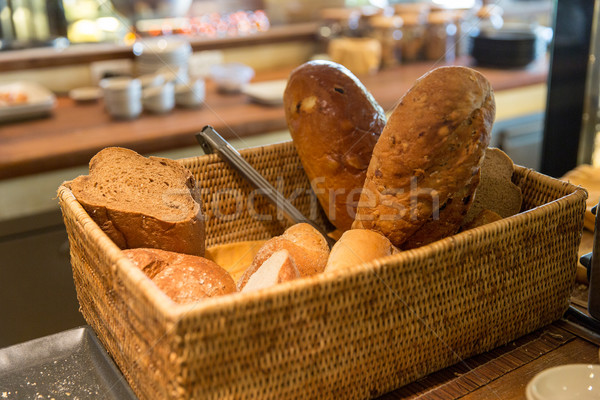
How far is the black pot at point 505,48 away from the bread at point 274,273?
7.83 ft

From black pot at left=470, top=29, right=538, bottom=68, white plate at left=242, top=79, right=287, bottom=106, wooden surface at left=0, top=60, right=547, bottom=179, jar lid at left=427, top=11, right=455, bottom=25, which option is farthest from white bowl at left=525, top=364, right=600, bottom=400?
jar lid at left=427, top=11, right=455, bottom=25

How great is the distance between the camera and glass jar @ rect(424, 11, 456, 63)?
2874 mm

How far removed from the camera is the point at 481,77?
80 cm

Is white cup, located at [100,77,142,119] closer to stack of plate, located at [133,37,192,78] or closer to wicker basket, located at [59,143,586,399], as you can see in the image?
stack of plate, located at [133,37,192,78]

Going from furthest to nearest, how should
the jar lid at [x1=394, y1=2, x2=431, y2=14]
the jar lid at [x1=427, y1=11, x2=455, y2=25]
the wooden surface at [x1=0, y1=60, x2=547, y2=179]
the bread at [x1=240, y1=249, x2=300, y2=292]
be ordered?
the jar lid at [x1=394, y1=2, x2=431, y2=14] → the jar lid at [x1=427, y1=11, x2=455, y2=25] → the wooden surface at [x1=0, y1=60, x2=547, y2=179] → the bread at [x1=240, y1=249, x2=300, y2=292]

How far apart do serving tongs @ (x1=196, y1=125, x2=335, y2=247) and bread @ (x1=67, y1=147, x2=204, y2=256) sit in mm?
102

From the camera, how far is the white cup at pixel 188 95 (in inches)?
88.1

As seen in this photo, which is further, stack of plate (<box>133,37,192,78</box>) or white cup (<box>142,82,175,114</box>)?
stack of plate (<box>133,37,192,78</box>)

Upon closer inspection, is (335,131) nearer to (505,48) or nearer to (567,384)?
(567,384)

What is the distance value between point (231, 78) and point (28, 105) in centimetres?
83

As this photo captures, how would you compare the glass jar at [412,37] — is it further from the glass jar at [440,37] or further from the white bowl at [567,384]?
the white bowl at [567,384]

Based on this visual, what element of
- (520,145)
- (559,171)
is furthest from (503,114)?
(559,171)

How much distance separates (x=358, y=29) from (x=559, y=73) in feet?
5.01

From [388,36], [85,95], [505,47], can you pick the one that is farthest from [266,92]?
[505,47]
